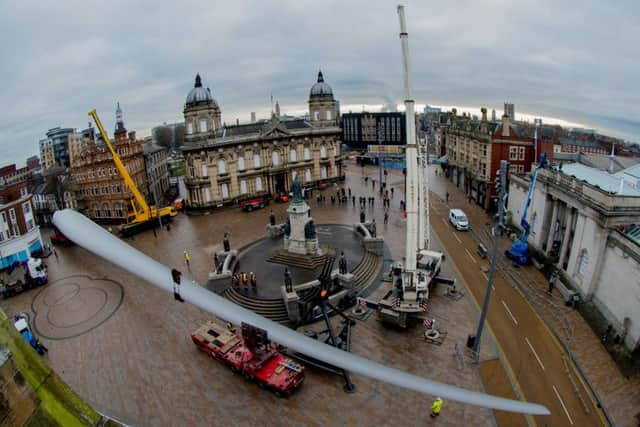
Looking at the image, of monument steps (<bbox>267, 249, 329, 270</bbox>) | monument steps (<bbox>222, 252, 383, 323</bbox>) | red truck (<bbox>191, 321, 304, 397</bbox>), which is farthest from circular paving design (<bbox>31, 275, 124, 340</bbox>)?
monument steps (<bbox>267, 249, 329, 270</bbox>)

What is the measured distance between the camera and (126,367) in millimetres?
20828

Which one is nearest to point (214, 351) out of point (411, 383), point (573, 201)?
point (411, 383)

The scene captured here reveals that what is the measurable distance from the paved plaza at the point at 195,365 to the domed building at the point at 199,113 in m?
24.5

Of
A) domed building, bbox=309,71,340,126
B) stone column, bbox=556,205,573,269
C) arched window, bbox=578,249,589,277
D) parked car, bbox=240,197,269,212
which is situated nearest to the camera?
arched window, bbox=578,249,589,277

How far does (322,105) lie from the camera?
63.1 m

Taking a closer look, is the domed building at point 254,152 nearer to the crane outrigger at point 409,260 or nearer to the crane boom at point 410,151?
the crane outrigger at point 409,260

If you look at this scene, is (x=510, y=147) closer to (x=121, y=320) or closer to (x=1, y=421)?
(x=121, y=320)

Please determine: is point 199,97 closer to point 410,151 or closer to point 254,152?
point 254,152

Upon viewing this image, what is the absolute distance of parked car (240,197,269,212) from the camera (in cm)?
5102

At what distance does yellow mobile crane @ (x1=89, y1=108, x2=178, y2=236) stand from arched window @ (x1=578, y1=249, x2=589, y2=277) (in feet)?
136

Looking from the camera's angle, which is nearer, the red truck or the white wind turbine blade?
the white wind turbine blade

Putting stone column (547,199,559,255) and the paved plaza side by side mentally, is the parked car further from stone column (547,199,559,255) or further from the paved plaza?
stone column (547,199,559,255)

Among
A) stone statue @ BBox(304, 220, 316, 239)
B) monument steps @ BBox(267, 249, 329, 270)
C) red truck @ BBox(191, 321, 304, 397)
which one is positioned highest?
stone statue @ BBox(304, 220, 316, 239)

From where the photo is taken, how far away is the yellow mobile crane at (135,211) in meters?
43.2
